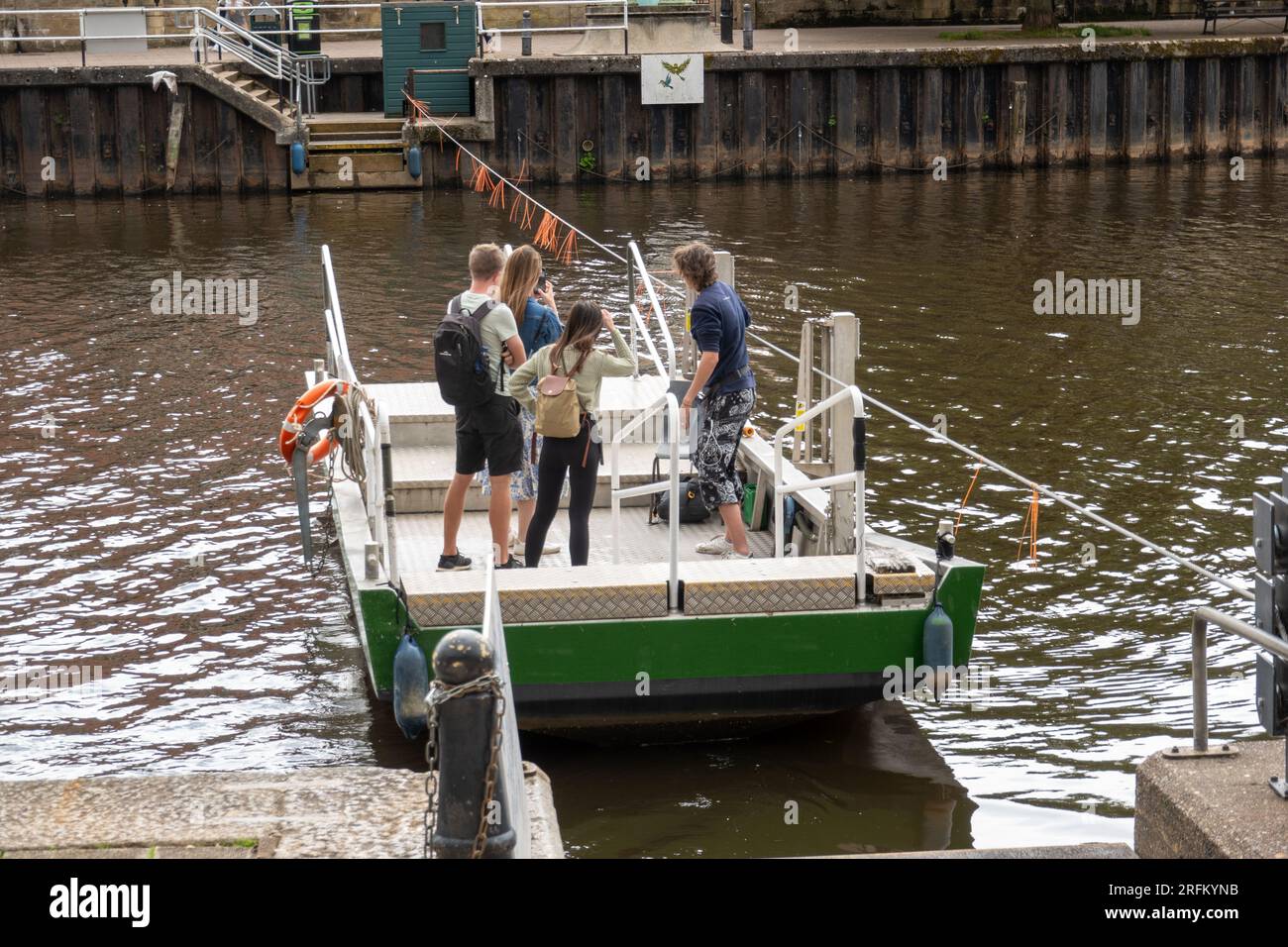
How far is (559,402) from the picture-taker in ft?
27.0

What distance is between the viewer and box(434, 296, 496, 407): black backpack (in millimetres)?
8227

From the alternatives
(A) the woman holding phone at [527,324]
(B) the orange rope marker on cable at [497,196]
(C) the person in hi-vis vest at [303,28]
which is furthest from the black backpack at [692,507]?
(C) the person in hi-vis vest at [303,28]

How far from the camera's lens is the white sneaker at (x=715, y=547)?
8914mm

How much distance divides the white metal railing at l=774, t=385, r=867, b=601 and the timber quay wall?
19602 mm

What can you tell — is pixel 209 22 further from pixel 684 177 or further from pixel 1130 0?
pixel 1130 0

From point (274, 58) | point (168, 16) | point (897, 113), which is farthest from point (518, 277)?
point (168, 16)

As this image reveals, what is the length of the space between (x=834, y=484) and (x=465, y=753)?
12.9 ft

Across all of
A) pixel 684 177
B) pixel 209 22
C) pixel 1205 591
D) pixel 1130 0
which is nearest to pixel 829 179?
pixel 684 177

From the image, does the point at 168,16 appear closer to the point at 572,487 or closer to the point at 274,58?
the point at 274,58

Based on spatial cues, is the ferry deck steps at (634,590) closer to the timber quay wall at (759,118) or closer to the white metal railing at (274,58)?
the timber quay wall at (759,118)

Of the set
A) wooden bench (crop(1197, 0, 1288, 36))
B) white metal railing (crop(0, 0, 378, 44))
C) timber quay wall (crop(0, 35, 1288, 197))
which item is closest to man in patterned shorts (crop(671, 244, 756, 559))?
timber quay wall (crop(0, 35, 1288, 197))

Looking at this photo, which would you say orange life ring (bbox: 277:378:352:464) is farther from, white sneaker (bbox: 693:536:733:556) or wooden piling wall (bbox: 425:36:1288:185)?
wooden piling wall (bbox: 425:36:1288:185)

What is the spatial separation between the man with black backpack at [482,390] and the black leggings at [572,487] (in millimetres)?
139
